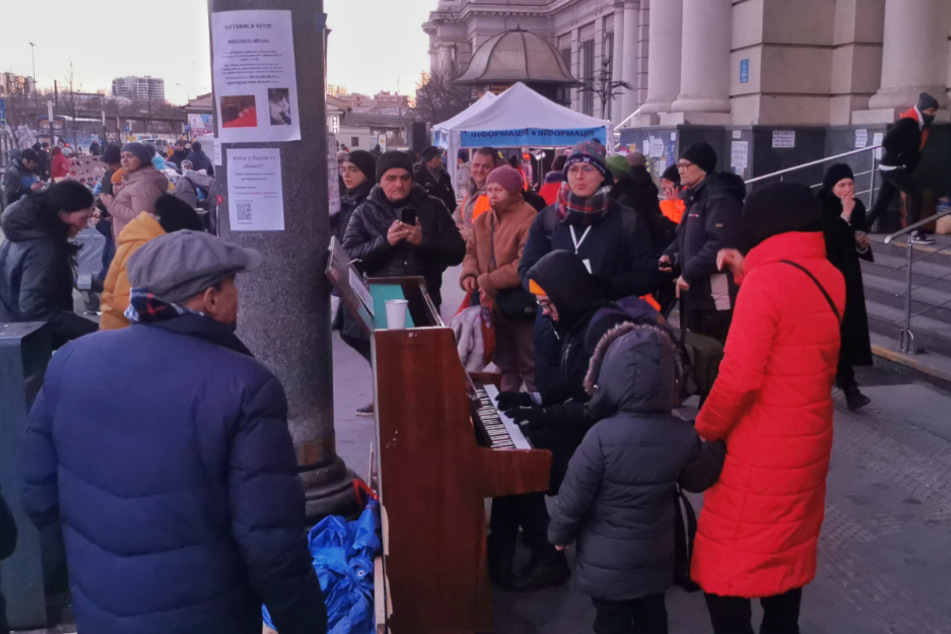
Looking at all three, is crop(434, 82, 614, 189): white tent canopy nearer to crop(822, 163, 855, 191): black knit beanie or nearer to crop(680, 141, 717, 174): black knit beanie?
crop(822, 163, 855, 191): black knit beanie

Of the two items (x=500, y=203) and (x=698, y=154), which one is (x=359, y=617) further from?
(x=698, y=154)

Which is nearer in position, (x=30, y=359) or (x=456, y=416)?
(x=456, y=416)

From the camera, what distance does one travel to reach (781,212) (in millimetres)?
3035

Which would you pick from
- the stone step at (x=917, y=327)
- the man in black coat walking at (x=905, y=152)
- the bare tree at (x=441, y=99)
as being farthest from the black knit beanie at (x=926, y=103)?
the bare tree at (x=441, y=99)

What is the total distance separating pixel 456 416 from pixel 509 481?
1.13 feet

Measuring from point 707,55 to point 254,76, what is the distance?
11649 millimetres

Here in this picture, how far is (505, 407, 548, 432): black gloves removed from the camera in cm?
366

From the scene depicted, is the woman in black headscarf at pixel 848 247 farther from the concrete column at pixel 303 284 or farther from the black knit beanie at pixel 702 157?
the concrete column at pixel 303 284

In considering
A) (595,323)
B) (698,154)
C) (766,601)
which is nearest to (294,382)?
(595,323)

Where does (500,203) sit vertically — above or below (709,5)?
below

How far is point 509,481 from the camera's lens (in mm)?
3582

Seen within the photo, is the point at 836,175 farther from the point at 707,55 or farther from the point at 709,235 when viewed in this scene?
the point at 707,55

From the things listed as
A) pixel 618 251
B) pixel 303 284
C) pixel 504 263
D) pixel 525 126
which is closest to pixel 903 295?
pixel 504 263

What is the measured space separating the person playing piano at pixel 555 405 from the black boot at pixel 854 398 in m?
3.45
